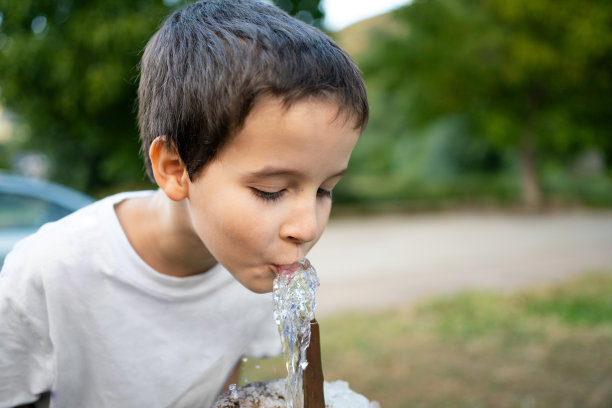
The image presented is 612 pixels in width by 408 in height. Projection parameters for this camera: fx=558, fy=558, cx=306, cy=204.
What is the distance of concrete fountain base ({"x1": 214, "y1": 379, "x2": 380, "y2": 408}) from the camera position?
50.0 inches

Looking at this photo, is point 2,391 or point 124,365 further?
point 124,365

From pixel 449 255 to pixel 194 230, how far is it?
772 centimetres

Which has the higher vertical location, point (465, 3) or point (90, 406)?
point (465, 3)

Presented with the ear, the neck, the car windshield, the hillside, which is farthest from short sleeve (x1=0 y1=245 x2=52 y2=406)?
the hillside

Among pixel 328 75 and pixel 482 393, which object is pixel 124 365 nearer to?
pixel 328 75

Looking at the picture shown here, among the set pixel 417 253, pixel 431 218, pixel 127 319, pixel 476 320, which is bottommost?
pixel 127 319

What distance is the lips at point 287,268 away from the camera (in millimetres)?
1250

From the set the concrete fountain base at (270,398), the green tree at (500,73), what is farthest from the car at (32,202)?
the green tree at (500,73)

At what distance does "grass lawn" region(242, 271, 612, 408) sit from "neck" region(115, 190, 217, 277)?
5.47 feet

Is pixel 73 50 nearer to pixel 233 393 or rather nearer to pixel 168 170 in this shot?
pixel 168 170

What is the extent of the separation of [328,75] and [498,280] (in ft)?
20.0

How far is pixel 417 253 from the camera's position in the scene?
8945 mm

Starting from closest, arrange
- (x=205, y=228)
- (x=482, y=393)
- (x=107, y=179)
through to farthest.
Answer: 1. (x=205, y=228)
2. (x=482, y=393)
3. (x=107, y=179)

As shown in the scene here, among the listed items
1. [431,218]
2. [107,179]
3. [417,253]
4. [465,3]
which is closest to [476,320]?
[417,253]
